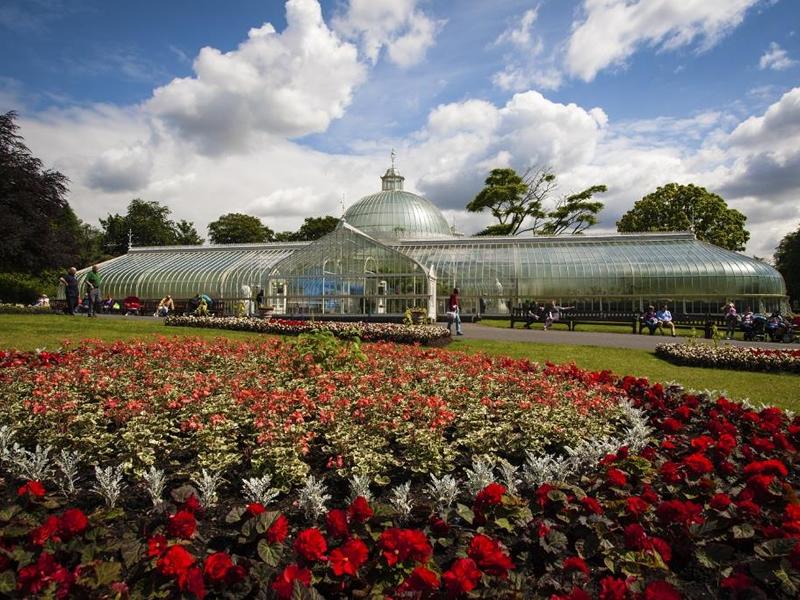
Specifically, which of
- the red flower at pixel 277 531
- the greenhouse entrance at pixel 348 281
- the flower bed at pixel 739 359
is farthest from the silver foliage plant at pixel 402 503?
the greenhouse entrance at pixel 348 281

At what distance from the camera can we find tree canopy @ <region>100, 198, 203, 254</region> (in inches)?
3364

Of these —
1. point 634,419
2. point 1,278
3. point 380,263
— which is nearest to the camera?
point 634,419

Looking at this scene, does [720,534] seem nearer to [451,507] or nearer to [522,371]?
[451,507]

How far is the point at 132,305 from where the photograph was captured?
38094mm

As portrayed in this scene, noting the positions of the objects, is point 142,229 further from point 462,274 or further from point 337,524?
point 337,524

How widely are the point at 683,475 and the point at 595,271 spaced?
34520mm

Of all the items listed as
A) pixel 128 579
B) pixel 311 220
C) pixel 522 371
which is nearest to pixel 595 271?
pixel 522 371

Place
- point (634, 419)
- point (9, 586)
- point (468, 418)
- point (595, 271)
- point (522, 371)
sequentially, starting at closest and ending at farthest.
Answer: point (9, 586)
point (468, 418)
point (634, 419)
point (522, 371)
point (595, 271)

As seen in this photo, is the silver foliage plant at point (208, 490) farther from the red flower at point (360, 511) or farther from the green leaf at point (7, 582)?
the red flower at point (360, 511)

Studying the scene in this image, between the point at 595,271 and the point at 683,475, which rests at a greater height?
the point at 595,271

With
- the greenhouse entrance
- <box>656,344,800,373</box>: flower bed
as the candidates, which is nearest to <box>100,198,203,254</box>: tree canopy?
the greenhouse entrance

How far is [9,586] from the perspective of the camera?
321 centimetres

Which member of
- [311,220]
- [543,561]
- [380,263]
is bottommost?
[543,561]

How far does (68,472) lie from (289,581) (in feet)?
10.0
